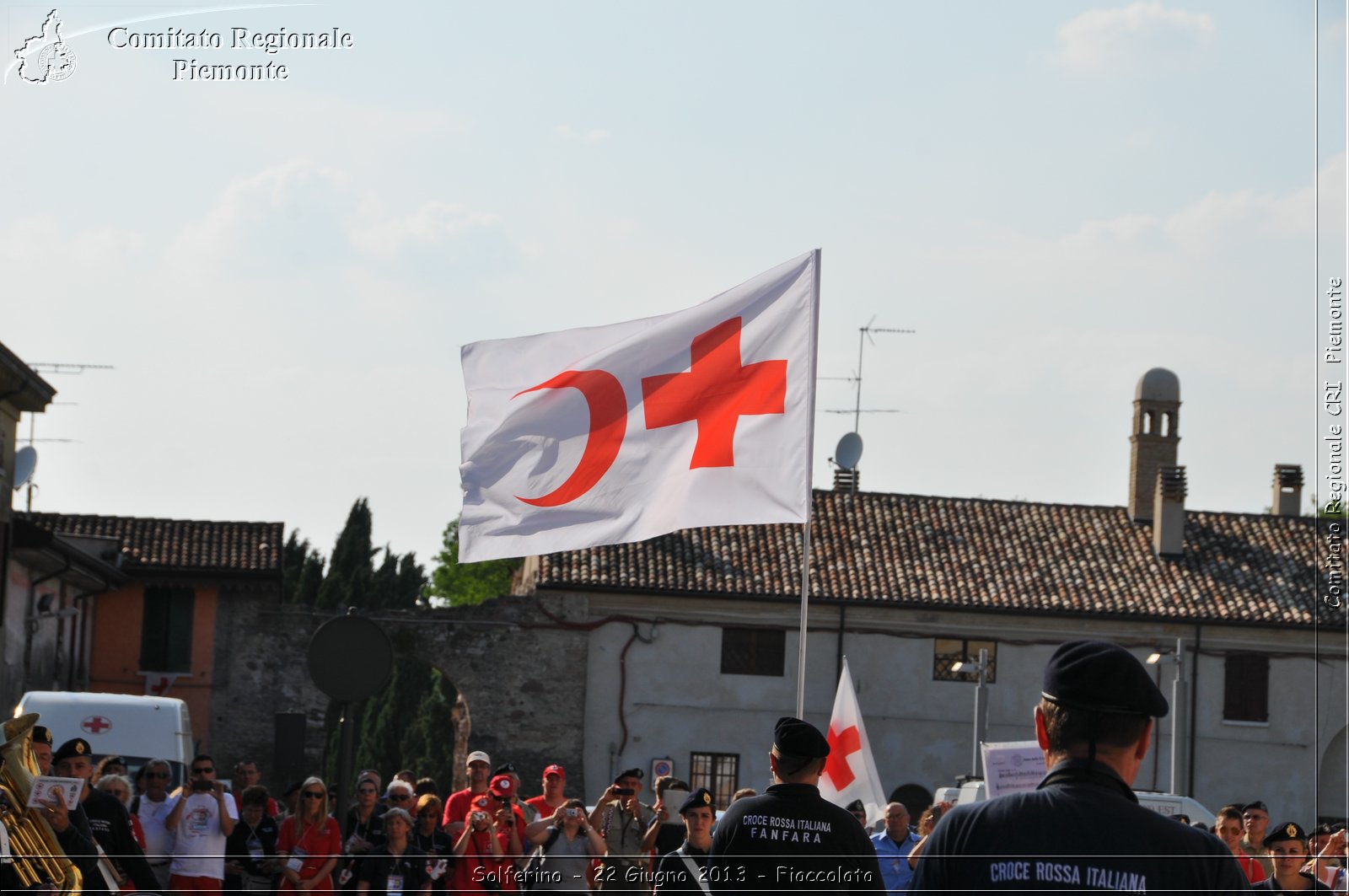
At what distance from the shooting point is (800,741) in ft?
21.3

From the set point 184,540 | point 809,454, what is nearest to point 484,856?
point 809,454

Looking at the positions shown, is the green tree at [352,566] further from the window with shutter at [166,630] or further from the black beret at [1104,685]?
the black beret at [1104,685]

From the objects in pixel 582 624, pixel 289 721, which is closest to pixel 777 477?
pixel 289 721

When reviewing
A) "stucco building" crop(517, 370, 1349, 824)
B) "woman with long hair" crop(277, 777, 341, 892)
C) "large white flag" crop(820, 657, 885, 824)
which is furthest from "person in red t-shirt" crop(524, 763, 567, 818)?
"stucco building" crop(517, 370, 1349, 824)

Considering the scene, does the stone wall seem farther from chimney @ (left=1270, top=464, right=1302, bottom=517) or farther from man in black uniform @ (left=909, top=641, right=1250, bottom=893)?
man in black uniform @ (left=909, top=641, right=1250, bottom=893)

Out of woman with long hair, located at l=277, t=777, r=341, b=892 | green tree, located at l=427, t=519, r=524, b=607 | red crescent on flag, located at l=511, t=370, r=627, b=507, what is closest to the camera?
red crescent on flag, located at l=511, t=370, r=627, b=507

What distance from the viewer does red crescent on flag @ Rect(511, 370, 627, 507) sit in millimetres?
10211

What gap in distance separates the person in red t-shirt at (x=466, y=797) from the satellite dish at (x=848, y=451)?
1325 inches

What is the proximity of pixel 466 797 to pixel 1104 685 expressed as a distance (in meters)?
10.7

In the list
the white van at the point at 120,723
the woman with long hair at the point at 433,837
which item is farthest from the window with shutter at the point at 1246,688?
the woman with long hair at the point at 433,837

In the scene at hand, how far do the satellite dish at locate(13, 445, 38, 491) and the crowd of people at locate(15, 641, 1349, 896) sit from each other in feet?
73.3

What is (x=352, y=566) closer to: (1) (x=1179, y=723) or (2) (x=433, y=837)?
(1) (x=1179, y=723)

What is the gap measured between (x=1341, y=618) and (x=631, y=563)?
17772 mm

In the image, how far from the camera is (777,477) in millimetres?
9656
